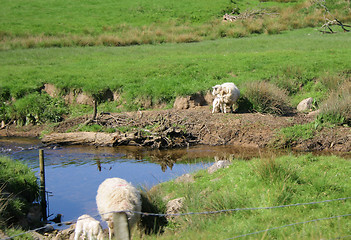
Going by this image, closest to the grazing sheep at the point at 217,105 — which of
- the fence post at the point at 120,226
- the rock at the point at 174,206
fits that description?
the rock at the point at 174,206

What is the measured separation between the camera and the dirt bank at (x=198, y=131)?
59.5ft

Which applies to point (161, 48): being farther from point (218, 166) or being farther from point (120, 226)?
point (120, 226)

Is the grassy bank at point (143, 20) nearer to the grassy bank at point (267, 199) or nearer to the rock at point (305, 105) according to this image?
the rock at point (305, 105)

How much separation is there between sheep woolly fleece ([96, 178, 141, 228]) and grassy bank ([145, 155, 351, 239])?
0.78m

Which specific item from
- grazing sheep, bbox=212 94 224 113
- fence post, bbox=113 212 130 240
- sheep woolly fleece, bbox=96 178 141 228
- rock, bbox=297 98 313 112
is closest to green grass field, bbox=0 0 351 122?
rock, bbox=297 98 313 112

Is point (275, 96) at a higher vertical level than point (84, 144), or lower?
higher

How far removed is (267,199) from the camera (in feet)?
31.2

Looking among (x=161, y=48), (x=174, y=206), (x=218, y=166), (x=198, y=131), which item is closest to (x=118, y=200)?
(x=174, y=206)

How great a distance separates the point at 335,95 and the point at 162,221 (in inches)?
494

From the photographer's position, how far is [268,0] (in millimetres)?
54156

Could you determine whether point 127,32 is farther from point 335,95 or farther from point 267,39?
point 335,95

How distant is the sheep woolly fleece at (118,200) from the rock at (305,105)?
1290 centimetres

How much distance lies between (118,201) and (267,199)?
121 inches

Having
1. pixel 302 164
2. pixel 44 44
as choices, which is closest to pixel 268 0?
pixel 44 44
